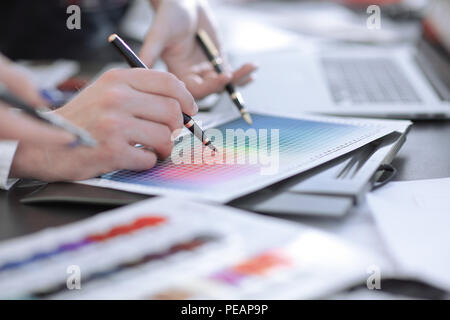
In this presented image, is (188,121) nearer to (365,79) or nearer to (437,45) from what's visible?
(365,79)

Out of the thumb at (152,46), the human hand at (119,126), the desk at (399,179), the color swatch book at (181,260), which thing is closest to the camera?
the color swatch book at (181,260)

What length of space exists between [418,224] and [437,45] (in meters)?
0.81

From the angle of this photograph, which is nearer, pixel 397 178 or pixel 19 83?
pixel 19 83

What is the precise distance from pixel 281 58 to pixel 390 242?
81cm

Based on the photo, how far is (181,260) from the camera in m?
0.42

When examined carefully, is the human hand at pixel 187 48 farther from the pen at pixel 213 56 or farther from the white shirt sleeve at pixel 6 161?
the white shirt sleeve at pixel 6 161

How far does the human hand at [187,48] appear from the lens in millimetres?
→ 861

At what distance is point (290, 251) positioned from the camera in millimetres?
417

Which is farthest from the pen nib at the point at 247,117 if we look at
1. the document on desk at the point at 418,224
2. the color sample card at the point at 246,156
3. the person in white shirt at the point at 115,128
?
the document on desk at the point at 418,224

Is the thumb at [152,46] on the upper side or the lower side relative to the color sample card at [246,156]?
upper

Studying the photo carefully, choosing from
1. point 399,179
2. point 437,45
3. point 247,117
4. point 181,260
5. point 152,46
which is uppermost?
point 437,45

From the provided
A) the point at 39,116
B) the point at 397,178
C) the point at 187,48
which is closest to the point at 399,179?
the point at 397,178

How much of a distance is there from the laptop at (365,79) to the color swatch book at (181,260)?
0.35 m
